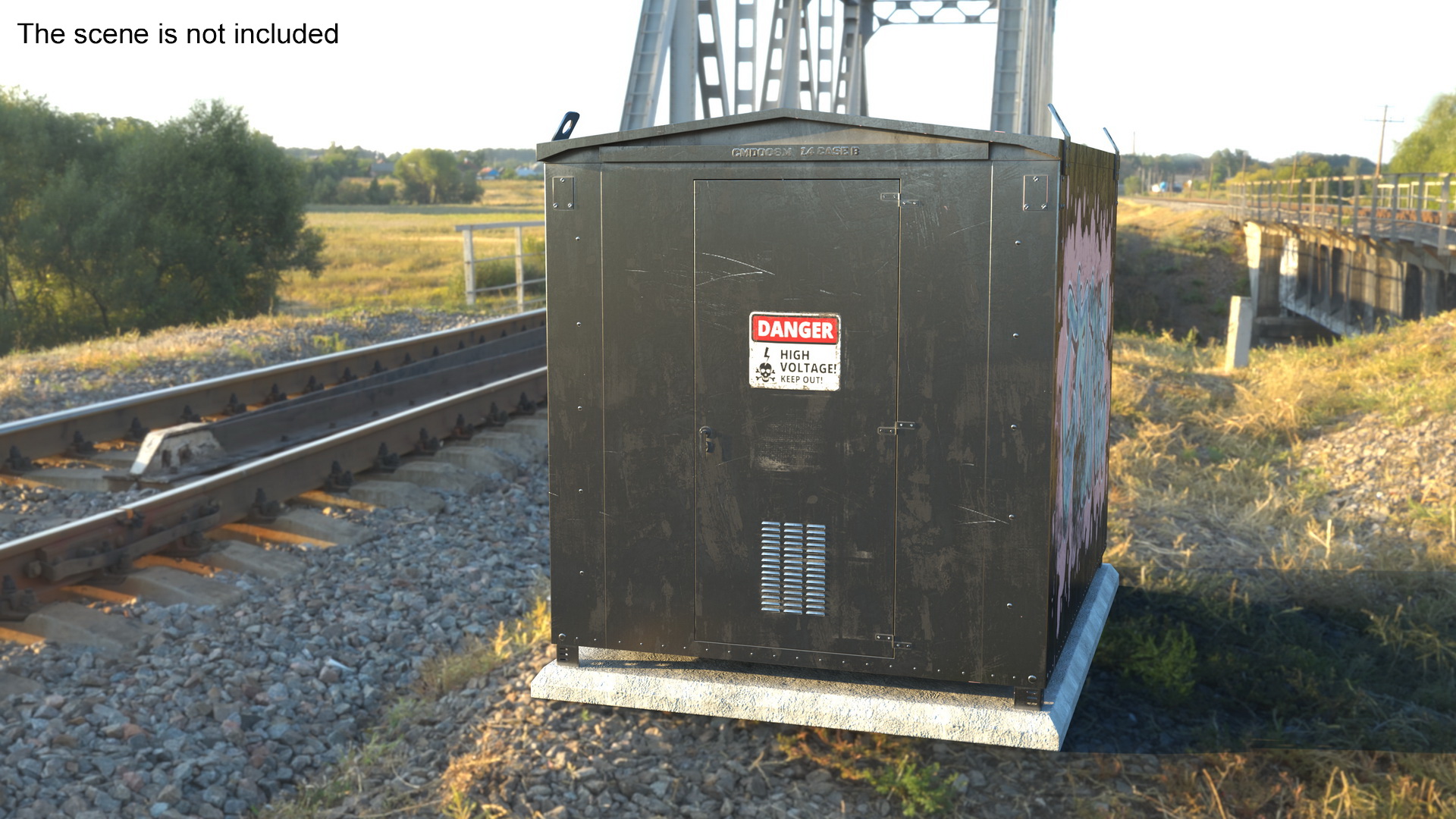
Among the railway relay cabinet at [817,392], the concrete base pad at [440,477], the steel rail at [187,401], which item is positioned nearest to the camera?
the railway relay cabinet at [817,392]

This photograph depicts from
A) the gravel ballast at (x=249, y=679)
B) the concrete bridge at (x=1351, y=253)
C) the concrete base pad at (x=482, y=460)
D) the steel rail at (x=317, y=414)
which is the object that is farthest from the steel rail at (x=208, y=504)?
the concrete bridge at (x=1351, y=253)

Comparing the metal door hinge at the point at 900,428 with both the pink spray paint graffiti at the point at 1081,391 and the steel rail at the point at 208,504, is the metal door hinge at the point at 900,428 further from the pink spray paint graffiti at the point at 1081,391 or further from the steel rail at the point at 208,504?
the steel rail at the point at 208,504

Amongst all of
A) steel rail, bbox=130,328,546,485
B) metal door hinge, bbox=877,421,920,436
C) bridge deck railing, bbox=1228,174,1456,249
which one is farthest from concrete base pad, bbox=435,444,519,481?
bridge deck railing, bbox=1228,174,1456,249

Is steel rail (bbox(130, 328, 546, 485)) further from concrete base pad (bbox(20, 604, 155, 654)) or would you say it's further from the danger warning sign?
the danger warning sign

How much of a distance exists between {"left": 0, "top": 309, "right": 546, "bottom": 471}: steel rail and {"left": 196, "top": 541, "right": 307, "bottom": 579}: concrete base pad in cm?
290

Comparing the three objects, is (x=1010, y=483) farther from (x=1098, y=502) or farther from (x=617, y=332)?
(x=1098, y=502)

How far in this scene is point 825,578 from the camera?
4.44 meters

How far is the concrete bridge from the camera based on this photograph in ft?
85.1

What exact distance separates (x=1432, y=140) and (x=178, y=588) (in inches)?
3294

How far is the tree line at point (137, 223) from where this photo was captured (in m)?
34.5

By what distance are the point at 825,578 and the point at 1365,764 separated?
2411 millimetres

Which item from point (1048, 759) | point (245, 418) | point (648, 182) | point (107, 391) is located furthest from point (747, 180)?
point (107, 391)

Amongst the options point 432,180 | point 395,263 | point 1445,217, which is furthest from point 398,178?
point 1445,217

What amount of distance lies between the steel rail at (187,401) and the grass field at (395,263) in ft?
19.1
